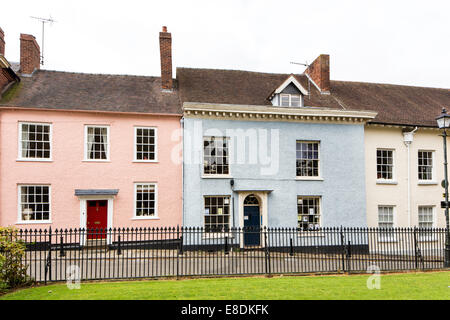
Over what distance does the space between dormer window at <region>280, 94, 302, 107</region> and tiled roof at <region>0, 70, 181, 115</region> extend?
567cm

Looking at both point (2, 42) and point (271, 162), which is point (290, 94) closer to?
point (271, 162)

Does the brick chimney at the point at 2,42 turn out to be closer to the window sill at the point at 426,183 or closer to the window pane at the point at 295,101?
the window pane at the point at 295,101

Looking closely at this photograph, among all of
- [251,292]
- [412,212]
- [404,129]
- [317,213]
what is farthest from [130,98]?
[412,212]

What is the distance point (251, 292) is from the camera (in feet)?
31.4

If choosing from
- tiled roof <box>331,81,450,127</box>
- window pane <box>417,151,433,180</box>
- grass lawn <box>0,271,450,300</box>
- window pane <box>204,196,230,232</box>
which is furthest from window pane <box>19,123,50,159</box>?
window pane <box>417,151,433,180</box>

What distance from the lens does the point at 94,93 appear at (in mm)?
20484

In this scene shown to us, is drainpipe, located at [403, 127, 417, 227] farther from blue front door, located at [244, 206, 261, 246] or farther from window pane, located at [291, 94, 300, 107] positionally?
blue front door, located at [244, 206, 261, 246]

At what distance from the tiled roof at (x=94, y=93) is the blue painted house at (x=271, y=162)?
1672 mm

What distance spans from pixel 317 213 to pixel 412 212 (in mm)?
5865

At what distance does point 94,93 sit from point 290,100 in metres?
10.8

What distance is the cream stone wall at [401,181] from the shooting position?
68.3 ft

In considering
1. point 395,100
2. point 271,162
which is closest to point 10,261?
point 271,162

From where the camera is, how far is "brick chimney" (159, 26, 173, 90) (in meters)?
21.2

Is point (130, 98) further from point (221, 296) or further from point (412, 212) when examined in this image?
point (412, 212)
